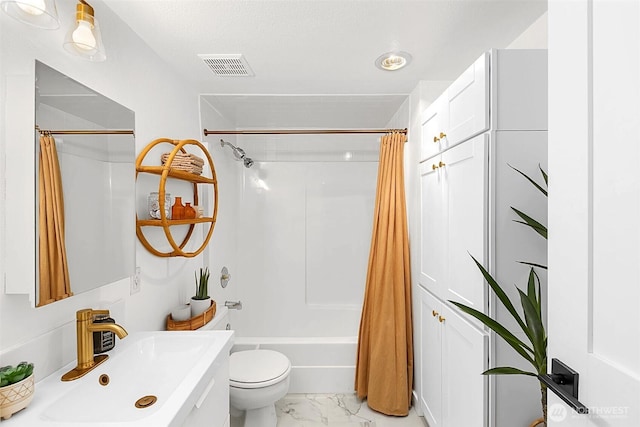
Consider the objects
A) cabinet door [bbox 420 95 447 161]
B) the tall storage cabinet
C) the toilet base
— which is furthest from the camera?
the toilet base

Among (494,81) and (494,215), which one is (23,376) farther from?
(494,81)

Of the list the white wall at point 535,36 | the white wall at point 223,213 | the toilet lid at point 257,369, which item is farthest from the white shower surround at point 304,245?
the white wall at point 535,36

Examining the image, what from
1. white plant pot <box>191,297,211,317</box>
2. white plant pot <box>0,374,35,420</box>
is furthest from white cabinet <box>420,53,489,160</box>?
white plant pot <box>0,374,35,420</box>

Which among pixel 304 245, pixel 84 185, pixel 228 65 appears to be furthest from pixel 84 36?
pixel 304 245

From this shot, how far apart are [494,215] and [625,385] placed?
0.89 metres

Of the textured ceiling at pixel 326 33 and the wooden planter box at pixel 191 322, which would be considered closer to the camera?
the textured ceiling at pixel 326 33

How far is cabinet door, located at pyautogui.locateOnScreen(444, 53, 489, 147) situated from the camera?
147 cm

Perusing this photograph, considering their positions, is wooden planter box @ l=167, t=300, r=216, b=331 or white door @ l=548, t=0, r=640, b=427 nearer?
white door @ l=548, t=0, r=640, b=427

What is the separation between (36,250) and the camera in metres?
1.15

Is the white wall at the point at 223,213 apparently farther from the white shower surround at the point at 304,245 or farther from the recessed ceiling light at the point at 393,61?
the recessed ceiling light at the point at 393,61

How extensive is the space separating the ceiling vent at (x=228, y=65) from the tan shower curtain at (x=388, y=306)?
1127 mm

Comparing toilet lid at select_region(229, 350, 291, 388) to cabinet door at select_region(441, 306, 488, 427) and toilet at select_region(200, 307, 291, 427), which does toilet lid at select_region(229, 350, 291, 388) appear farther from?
cabinet door at select_region(441, 306, 488, 427)

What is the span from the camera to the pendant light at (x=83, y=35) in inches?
49.7

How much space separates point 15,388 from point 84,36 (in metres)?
1.13
